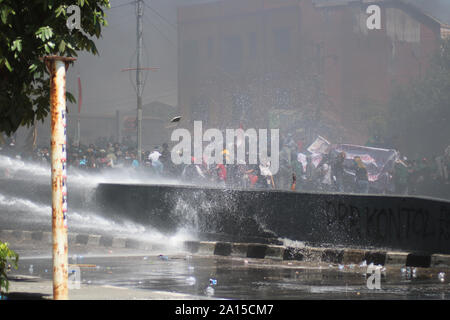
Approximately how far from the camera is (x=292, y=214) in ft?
48.7

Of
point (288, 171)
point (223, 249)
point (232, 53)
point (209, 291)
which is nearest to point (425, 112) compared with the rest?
point (288, 171)

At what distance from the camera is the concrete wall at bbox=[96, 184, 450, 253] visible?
1314 cm

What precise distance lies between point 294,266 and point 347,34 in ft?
162

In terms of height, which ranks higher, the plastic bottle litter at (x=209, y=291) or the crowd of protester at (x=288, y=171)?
the crowd of protester at (x=288, y=171)

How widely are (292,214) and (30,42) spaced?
6520 mm

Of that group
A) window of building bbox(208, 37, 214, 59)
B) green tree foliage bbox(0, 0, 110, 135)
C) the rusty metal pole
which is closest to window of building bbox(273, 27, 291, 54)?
window of building bbox(208, 37, 214, 59)

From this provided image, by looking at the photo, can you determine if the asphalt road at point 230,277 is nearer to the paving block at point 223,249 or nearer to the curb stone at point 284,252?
the curb stone at point 284,252

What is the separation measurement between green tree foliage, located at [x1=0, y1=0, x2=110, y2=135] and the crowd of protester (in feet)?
59.8

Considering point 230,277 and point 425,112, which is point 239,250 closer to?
point 230,277

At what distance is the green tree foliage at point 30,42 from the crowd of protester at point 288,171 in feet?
59.8

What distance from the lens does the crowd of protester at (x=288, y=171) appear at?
29.7 m

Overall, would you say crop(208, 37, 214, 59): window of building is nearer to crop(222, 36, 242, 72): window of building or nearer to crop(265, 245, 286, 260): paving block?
crop(222, 36, 242, 72): window of building

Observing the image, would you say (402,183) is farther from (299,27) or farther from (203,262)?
(299,27)

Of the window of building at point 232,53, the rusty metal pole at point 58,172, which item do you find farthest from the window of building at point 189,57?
the rusty metal pole at point 58,172
